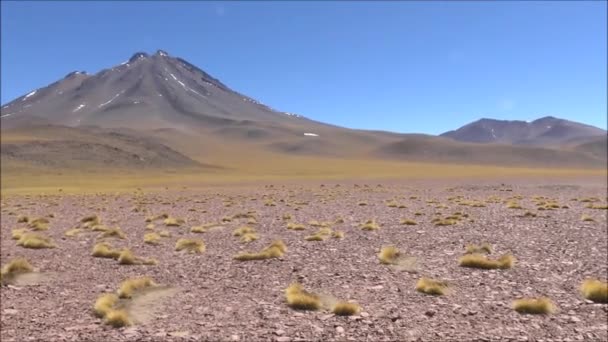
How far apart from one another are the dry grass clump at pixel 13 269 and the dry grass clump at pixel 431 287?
8865 millimetres

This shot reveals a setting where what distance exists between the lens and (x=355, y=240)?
17.4m

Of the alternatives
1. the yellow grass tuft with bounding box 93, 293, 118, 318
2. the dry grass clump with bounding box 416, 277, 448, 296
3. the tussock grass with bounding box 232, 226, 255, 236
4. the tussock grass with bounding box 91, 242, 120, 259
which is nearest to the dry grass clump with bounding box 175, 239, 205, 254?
the tussock grass with bounding box 91, 242, 120, 259

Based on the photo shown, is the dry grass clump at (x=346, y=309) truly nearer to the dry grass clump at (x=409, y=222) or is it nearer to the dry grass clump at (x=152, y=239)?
the dry grass clump at (x=152, y=239)

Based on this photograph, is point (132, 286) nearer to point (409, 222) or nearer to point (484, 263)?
point (484, 263)

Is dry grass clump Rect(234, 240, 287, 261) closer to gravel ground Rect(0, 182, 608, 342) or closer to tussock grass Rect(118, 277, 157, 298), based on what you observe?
gravel ground Rect(0, 182, 608, 342)

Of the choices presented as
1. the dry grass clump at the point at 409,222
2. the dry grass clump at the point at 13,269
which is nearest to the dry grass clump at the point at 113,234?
the dry grass clump at the point at 13,269

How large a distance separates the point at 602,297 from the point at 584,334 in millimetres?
1985

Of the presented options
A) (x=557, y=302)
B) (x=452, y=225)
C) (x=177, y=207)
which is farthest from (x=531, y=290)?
(x=177, y=207)

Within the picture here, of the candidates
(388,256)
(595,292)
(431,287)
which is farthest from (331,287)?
(595,292)

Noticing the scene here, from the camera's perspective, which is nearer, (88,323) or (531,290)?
(88,323)

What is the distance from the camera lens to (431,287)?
1022 centimetres

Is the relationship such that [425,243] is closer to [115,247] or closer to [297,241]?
[297,241]

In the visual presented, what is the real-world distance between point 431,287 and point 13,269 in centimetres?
954

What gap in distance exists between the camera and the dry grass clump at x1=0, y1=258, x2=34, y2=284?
39.5 feet
